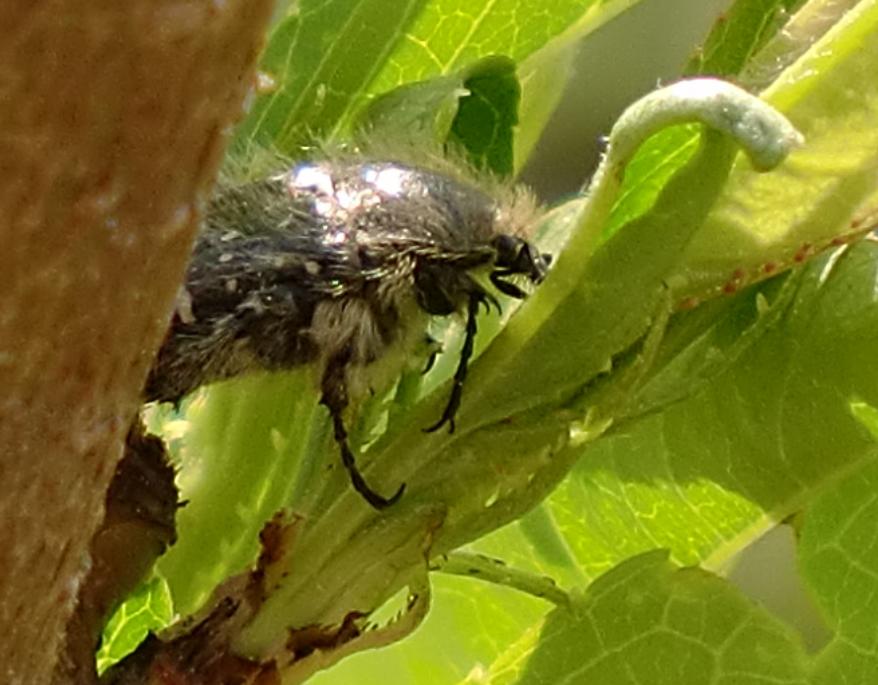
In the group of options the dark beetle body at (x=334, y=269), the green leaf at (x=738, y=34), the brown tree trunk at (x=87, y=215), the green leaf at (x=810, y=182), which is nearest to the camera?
the brown tree trunk at (x=87, y=215)

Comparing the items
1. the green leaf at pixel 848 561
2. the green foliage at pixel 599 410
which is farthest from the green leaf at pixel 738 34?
the green leaf at pixel 848 561

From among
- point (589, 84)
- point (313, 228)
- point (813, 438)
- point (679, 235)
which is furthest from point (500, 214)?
point (589, 84)

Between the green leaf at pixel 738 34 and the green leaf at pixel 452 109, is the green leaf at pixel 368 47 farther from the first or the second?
the green leaf at pixel 738 34

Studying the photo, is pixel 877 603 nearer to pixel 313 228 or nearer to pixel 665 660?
Result: pixel 665 660

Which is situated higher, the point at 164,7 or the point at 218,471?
the point at 164,7

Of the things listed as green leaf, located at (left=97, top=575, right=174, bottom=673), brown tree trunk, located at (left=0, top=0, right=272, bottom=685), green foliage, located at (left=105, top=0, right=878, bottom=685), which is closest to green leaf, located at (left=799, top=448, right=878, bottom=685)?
green foliage, located at (left=105, top=0, right=878, bottom=685)

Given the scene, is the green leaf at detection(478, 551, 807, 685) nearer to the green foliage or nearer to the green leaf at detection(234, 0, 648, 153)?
the green foliage
